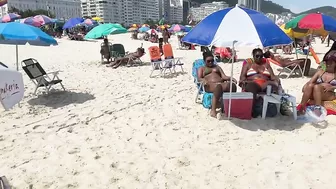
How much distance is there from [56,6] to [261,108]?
93025mm

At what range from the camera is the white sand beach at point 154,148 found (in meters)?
2.98

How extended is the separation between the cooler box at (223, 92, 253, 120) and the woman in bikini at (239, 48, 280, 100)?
8.2 inches

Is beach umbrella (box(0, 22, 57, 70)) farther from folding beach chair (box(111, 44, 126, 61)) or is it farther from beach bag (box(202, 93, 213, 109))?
folding beach chair (box(111, 44, 126, 61))

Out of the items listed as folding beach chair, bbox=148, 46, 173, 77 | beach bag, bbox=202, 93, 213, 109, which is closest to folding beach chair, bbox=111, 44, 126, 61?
folding beach chair, bbox=148, 46, 173, 77

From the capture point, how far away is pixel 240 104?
4438 mm

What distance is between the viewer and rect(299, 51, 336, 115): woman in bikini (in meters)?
4.57

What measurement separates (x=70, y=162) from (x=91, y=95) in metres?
3.09

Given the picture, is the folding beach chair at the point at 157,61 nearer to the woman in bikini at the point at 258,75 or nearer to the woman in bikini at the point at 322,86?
the woman in bikini at the point at 258,75

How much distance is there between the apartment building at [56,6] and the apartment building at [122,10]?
7.05 m

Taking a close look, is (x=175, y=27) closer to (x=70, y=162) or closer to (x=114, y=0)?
(x=70, y=162)

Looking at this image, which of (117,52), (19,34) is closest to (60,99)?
(19,34)

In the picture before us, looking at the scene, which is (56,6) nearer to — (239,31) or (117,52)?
(117,52)

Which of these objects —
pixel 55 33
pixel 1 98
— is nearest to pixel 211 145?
pixel 1 98

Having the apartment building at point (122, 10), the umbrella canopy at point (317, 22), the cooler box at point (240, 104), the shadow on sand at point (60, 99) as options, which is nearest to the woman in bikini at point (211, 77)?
the cooler box at point (240, 104)
